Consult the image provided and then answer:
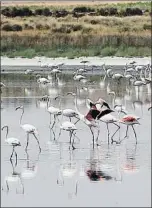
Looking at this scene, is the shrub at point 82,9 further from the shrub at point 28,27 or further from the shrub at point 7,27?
the shrub at point 7,27

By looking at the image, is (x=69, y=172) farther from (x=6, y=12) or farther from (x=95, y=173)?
(x=6, y=12)

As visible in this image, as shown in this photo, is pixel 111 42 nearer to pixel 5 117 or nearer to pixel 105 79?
pixel 105 79

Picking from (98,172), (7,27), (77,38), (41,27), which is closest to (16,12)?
(41,27)

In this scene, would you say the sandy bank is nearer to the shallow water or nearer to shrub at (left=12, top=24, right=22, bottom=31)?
shrub at (left=12, top=24, right=22, bottom=31)

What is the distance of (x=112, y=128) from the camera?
1917 cm

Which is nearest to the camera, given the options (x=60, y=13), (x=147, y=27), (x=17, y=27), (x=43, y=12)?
(x=147, y=27)

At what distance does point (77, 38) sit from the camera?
4731 cm

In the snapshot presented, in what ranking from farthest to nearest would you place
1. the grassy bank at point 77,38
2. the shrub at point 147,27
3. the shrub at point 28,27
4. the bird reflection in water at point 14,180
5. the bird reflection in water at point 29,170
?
the shrub at point 28,27 → the shrub at point 147,27 → the grassy bank at point 77,38 → the bird reflection in water at point 29,170 → the bird reflection in water at point 14,180

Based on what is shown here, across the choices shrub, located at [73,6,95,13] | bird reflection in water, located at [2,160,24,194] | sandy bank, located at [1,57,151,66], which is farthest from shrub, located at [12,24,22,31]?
bird reflection in water, located at [2,160,24,194]

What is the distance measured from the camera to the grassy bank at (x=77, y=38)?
44156 mm

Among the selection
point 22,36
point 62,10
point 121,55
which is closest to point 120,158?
point 121,55

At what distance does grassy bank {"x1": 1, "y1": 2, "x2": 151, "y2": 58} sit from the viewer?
44.2 m

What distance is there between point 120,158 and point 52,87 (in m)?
16.0

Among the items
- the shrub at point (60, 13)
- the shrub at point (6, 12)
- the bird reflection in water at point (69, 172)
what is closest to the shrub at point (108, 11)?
the shrub at point (60, 13)
